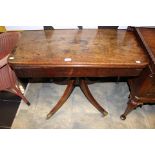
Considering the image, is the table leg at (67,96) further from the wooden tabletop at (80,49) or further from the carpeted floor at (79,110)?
the wooden tabletop at (80,49)

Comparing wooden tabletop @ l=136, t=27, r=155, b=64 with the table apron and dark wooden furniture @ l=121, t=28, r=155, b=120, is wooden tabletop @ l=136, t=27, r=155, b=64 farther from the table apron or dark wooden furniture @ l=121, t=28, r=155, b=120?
the table apron

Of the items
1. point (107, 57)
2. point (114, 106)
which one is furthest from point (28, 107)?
point (107, 57)

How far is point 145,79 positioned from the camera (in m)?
1.20

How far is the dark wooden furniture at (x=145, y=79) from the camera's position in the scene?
1155 millimetres

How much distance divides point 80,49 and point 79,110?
715mm

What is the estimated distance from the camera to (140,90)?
1.31m

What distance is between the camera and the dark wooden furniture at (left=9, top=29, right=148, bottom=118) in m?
1.13

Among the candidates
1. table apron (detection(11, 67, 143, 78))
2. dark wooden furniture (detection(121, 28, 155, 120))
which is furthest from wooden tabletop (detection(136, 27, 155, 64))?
table apron (detection(11, 67, 143, 78))

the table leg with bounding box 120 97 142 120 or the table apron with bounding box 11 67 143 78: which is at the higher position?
the table apron with bounding box 11 67 143 78

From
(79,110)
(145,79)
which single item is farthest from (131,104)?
(79,110)

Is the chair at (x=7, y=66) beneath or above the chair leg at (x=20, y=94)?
above

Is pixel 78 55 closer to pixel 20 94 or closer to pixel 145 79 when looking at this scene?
pixel 145 79

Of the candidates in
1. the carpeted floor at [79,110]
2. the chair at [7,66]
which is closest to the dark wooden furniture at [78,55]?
the chair at [7,66]
